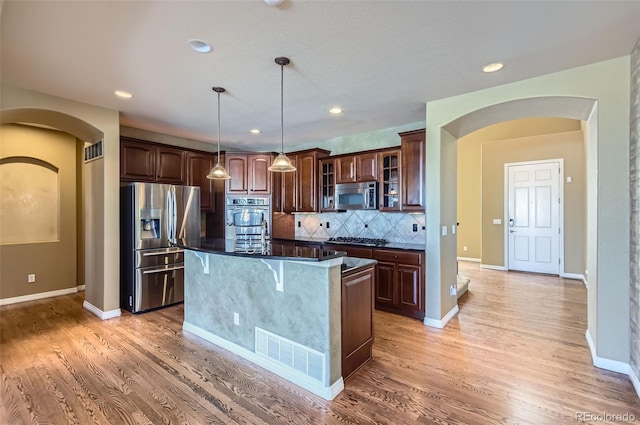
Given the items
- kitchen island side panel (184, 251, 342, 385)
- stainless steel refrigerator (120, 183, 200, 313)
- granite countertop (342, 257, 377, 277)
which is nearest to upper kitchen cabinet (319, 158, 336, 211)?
stainless steel refrigerator (120, 183, 200, 313)

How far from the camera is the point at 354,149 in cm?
539

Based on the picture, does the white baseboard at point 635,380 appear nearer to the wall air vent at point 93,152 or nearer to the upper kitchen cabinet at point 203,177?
the upper kitchen cabinet at point 203,177

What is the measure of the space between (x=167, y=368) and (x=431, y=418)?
222cm

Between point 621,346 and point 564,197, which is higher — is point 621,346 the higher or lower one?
the lower one

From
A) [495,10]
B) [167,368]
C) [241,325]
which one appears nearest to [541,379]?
[241,325]

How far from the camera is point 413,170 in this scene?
413 cm

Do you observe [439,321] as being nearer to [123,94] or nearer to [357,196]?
[357,196]

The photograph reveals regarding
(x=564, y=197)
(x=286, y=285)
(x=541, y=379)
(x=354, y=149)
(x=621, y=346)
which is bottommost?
(x=541, y=379)

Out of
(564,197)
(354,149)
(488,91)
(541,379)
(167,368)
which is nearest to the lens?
(541,379)

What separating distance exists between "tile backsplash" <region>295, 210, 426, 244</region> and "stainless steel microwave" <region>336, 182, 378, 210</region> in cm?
40

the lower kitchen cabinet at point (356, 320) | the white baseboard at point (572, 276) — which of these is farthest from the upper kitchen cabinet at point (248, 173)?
the white baseboard at point (572, 276)

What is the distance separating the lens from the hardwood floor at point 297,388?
6.93 feet

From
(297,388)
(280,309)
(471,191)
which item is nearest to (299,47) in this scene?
(280,309)

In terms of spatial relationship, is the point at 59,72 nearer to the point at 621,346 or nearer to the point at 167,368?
the point at 167,368
